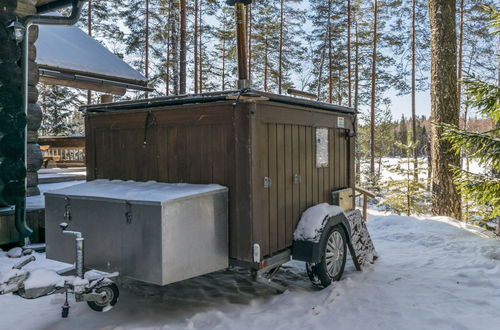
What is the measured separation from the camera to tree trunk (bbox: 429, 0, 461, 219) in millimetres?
7000

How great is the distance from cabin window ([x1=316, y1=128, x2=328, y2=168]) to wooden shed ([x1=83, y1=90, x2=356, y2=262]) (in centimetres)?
1

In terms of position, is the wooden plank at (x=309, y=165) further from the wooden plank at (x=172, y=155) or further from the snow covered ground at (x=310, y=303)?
the wooden plank at (x=172, y=155)

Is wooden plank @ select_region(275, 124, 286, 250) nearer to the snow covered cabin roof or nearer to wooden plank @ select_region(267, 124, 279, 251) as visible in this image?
wooden plank @ select_region(267, 124, 279, 251)

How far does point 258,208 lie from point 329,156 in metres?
1.56

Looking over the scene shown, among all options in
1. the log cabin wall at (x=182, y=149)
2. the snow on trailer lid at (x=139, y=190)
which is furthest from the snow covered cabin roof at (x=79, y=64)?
the snow on trailer lid at (x=139, y=190)

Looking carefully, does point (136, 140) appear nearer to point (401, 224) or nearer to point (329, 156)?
point (329, 156)

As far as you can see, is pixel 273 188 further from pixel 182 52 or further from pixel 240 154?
pixel 182 52

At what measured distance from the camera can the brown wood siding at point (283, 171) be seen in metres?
3.23

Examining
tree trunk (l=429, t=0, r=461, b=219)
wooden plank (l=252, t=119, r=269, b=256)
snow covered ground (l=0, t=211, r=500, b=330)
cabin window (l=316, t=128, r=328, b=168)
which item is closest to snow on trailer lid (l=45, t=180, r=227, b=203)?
wooden plank (l=252, t=119, r=269, b=256)

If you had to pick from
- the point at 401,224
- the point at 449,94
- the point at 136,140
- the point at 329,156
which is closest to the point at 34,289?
the point at 136,140

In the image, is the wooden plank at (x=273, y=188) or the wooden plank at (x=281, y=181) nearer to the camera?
the wooden plank at (x=273, y=188)

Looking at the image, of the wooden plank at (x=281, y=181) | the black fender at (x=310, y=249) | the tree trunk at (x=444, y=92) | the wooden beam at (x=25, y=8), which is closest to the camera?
the wooden plank at (x=281, y=181)

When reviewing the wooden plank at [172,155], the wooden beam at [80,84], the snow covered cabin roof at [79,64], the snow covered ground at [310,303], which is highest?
the snow covered cabin roof at [79,64]

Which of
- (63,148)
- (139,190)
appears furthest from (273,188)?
(63,148)
